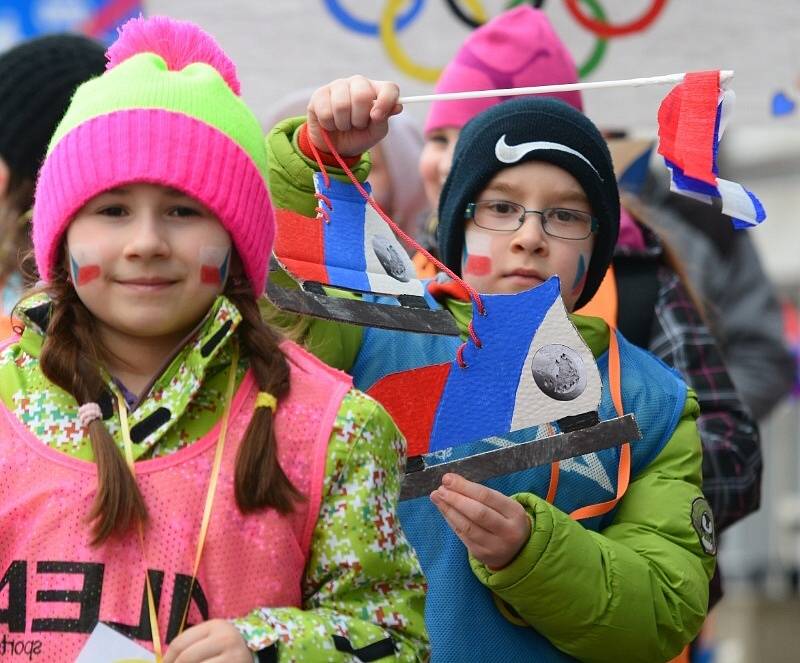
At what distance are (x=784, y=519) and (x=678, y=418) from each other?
14.6m

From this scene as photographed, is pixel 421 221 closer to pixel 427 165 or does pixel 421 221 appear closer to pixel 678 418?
pixel 427 165

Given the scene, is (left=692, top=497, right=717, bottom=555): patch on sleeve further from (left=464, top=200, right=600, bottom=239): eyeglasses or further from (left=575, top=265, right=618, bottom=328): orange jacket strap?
(left=575, top=265, right=618, bottom=328): orange jacket strap

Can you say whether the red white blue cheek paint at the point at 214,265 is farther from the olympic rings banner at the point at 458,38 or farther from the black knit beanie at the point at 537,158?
the olympic rings banner at the point at 458,38

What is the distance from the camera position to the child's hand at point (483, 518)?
271 cm

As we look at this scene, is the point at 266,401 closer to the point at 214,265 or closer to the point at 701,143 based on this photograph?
the point at 214,265

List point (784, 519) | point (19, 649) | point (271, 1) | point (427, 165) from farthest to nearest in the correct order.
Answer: point (784, 519) < point (271, 1) < point (427, 165) < point (19, 649)

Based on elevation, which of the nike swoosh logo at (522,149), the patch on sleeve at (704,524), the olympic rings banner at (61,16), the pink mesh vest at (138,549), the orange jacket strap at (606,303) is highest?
the olympic rings banner at (61,16)

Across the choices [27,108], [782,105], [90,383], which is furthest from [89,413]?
[782,105]

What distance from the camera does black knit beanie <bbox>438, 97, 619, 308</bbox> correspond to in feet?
10.8

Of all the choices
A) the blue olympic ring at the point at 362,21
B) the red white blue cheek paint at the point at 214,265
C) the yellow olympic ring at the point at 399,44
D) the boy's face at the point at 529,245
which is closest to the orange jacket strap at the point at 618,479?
the boy's face at the point at 529,245

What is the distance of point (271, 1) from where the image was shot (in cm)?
527

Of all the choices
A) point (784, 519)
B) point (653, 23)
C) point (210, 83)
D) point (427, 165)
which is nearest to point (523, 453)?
point (210, 83)

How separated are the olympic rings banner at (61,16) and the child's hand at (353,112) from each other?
134 inches

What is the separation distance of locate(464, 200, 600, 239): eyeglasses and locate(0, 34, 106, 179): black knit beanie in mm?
1326
